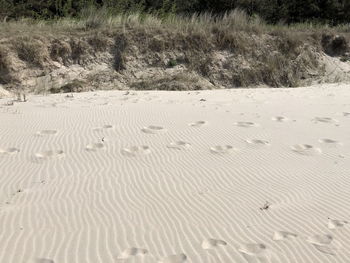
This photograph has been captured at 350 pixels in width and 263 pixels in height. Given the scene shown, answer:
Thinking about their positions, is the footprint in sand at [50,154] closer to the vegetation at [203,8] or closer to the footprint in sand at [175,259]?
the footprint in sand at [175,259]

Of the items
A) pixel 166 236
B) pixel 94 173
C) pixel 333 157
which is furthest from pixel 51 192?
pixel 333 157

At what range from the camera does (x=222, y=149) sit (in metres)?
6.62

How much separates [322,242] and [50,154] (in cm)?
378

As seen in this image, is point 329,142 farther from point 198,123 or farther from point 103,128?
point 103,128

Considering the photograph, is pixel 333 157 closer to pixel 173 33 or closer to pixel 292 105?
pixel 292 105

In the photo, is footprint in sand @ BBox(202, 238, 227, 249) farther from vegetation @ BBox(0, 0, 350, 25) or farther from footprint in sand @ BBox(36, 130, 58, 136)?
vegetation @ BBox(0, 0, 350, 25)

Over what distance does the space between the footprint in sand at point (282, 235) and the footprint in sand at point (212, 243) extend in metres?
0.50

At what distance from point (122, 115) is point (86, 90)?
4.83 m

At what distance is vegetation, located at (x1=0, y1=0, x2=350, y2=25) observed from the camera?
19.4 metres

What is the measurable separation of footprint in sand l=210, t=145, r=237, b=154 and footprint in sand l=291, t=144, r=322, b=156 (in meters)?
0.95

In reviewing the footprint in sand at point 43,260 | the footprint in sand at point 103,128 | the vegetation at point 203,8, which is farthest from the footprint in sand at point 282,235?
the vegetation at point 203,8

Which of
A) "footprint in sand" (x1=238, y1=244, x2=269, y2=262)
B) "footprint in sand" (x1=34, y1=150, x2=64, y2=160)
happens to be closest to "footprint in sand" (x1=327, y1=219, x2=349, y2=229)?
"footprint in sand" (x1=238, y1=244, x2=269, y2=262)

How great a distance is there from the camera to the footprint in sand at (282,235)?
405 cm

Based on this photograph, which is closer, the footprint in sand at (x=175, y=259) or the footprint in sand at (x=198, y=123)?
the footprint in sand at (x=175, y=259)
